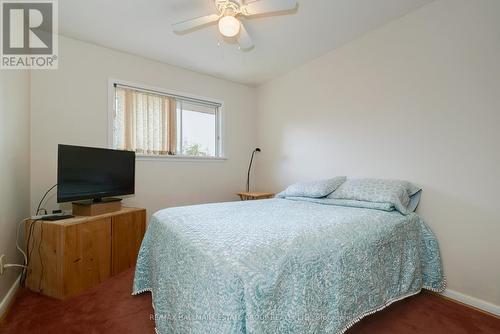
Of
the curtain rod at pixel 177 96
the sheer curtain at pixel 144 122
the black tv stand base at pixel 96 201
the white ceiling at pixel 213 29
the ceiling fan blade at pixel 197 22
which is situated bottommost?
the black tv stand base at pixel 96 201

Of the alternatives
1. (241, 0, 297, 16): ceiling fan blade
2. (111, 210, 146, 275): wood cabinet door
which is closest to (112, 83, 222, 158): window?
(111, 210, 146, 275): wood cabinet door

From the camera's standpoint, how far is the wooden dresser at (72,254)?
1.92 meters

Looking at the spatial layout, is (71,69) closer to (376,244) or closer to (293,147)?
(293,147)

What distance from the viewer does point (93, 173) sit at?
234 centimetres

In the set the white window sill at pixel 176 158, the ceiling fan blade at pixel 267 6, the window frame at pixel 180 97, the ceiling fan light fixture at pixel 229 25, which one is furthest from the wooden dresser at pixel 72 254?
the ceiling fan blade at pixel 267 6

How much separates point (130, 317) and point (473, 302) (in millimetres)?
2516

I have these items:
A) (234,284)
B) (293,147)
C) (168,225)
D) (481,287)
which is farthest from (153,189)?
(481,287)

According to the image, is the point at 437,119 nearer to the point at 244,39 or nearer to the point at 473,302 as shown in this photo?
the point at 473,302

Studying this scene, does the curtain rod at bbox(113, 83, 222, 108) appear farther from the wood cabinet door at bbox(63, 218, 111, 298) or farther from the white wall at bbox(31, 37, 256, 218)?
the wood cabinet door at bbox(63, 218, 111, 298)

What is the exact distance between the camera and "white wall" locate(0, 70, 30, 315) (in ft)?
5.62

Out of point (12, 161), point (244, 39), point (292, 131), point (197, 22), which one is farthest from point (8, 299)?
point (292, 131)

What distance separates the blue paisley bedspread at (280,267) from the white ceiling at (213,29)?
173cm

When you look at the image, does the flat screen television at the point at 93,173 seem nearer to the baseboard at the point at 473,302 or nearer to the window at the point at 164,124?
the window at the point at 164,124

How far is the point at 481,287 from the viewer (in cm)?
180
